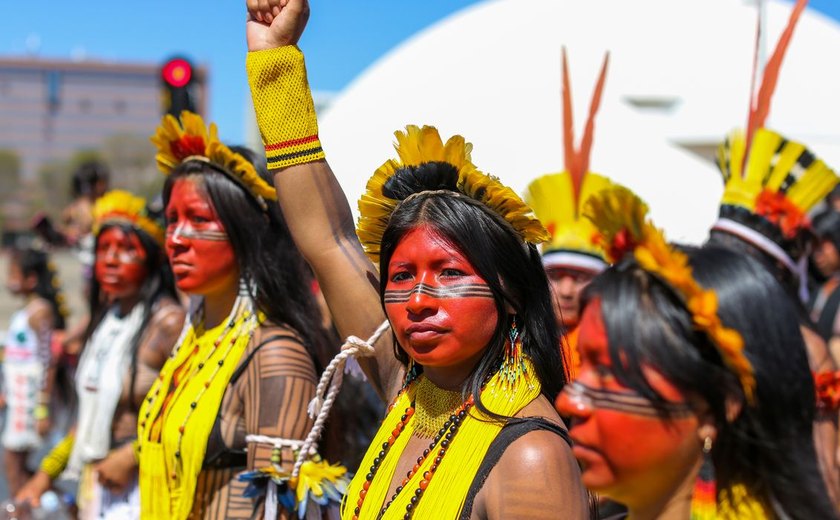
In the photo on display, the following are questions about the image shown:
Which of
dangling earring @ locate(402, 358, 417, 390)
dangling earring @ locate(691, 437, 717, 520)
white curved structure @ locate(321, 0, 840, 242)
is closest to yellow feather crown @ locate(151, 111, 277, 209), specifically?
dangling earring @ locate(402, 358, 417, 390)

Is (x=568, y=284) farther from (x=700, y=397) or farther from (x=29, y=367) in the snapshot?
(x=29, y=367)

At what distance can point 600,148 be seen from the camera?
894cm

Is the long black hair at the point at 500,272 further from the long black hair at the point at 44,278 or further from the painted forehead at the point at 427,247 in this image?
the long black hair at the point at 44,278

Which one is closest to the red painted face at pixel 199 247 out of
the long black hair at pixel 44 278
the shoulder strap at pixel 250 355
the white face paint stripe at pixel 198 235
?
the white face paint stripe at pixel 198 235

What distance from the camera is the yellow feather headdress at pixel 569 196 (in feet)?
14.2

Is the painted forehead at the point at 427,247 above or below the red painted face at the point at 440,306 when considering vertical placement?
above

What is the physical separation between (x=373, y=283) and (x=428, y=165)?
456 millimetres

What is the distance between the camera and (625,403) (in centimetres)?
173

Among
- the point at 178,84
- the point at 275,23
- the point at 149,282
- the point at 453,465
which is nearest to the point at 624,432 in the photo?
the point at 453,465

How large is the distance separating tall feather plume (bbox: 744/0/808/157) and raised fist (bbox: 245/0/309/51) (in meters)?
1.78

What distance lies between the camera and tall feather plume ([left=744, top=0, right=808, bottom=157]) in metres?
3.74

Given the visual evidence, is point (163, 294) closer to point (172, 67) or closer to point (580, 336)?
point (172, 67)

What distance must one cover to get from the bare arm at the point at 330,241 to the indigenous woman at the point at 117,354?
6.20 ft

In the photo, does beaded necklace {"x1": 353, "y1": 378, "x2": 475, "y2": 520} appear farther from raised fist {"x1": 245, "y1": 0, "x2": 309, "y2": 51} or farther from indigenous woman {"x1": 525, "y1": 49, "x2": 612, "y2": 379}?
indigenous woman {"x1": 525, "y1": 49, "x2": 612, "y2": 379}
